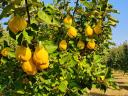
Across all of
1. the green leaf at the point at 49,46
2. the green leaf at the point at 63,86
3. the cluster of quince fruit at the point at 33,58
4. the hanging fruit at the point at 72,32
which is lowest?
the green leaf at the point at 63,86

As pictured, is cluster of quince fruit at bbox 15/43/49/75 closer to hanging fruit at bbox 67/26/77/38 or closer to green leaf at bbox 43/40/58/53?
green leaf at bbox 43/40/58/53

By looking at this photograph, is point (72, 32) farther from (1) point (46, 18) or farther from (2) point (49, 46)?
(1) point (46, 18)

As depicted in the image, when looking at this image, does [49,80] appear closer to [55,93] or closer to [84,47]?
[55,93]

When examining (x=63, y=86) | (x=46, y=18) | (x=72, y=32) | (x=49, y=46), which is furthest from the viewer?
(x=72, y=32)

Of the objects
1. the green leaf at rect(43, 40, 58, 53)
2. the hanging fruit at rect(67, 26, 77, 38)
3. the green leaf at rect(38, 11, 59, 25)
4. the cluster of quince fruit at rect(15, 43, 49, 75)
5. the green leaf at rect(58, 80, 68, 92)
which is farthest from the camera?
the hanging fruit at rect(67, 26, 77, 38)

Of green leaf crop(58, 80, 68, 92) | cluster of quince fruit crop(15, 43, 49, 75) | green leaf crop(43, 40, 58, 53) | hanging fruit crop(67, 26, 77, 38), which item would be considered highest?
hanging fruit crop(67, 26, 77, 38)

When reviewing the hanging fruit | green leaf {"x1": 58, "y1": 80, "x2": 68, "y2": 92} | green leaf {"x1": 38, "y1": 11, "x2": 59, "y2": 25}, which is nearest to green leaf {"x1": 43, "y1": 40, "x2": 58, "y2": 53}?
green leaf {"x1": 38, "y1": 11, "x2": 59, "y2": 25}

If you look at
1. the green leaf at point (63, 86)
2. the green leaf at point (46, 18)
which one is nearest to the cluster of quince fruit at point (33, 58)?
the green leaf at point (46, 18)

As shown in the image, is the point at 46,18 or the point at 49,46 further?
the point at 49,46

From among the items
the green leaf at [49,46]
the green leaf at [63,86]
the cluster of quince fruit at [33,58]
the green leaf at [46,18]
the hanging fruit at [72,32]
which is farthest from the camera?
the hanging fruit at [72,32]

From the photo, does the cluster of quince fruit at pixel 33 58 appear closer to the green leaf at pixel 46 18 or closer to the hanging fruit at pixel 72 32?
the green leaf at pixel 46 18

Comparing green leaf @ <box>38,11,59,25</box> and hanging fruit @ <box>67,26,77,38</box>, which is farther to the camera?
hanging fruit @ <box>67,26,77,38</box>

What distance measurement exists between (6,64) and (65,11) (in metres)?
1.62

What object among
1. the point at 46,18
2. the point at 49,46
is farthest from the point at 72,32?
the point at 46,18
